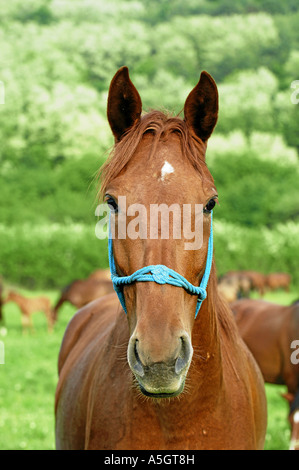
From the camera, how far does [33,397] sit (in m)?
7.41

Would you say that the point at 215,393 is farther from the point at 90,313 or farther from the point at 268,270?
the point at 268,270

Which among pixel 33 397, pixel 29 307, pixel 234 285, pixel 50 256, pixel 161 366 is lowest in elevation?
pixel 33 397

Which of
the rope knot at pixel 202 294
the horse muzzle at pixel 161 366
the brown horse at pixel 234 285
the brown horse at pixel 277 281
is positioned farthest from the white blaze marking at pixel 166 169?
the brown horse at pixel 277 281

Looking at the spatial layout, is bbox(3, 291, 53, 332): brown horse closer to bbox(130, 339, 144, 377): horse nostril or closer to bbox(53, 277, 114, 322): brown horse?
bbox(53, 277, 114, 322): brown horse

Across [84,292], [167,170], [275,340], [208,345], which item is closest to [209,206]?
[167,170]

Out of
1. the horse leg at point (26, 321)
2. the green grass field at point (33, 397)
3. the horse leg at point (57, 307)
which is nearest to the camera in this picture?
the green grass field at point (33, 397)

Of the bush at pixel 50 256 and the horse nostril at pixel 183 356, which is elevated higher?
the bush at pixel 50 256

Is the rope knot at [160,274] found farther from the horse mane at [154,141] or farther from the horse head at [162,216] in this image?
the horse mane at [154,141]

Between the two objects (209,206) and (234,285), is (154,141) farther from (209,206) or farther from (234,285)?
(234,285)

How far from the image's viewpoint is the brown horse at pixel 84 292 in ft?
50.5

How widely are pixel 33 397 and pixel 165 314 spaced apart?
6266 millimetres

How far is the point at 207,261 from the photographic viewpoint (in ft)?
7.16

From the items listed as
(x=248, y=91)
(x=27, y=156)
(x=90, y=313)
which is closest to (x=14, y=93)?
(x=27, y=156)

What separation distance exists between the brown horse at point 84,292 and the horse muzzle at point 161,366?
13551 mm
